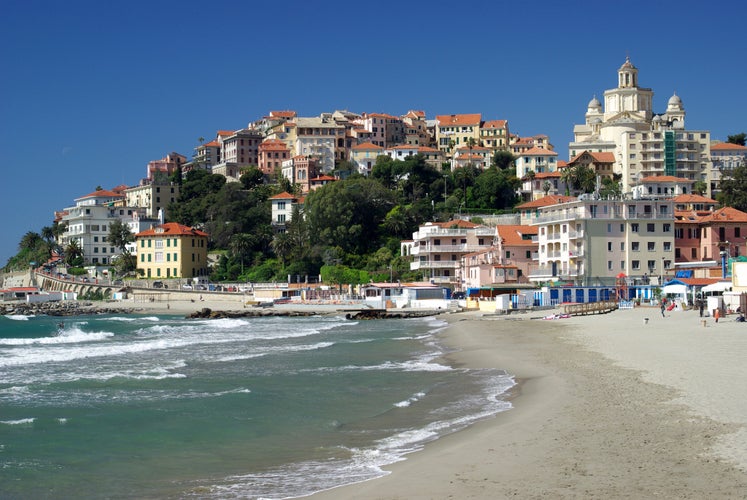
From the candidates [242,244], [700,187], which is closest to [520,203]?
[700,187]

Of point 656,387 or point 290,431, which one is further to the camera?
point 656,387

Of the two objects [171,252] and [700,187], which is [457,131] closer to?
[700,187]

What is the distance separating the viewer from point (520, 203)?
336 feet

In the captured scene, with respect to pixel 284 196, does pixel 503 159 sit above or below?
above

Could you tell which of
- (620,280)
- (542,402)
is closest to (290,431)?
(542,402)

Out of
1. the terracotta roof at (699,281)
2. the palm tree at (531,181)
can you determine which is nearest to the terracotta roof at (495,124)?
the palm tree at (531,181)

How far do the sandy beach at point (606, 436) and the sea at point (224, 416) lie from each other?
35.9 inches

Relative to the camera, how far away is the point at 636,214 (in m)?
62.0

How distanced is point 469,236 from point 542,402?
61.2 m

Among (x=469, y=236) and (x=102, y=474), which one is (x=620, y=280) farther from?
(x=102, y=474)

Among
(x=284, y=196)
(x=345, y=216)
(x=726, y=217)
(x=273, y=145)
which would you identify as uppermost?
(x=273, y=145)

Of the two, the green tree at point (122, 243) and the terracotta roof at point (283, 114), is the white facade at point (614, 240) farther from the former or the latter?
the terracotta roof at point (283, 114)

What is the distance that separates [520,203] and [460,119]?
40200 millimetres

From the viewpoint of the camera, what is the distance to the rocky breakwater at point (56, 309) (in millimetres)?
83863
